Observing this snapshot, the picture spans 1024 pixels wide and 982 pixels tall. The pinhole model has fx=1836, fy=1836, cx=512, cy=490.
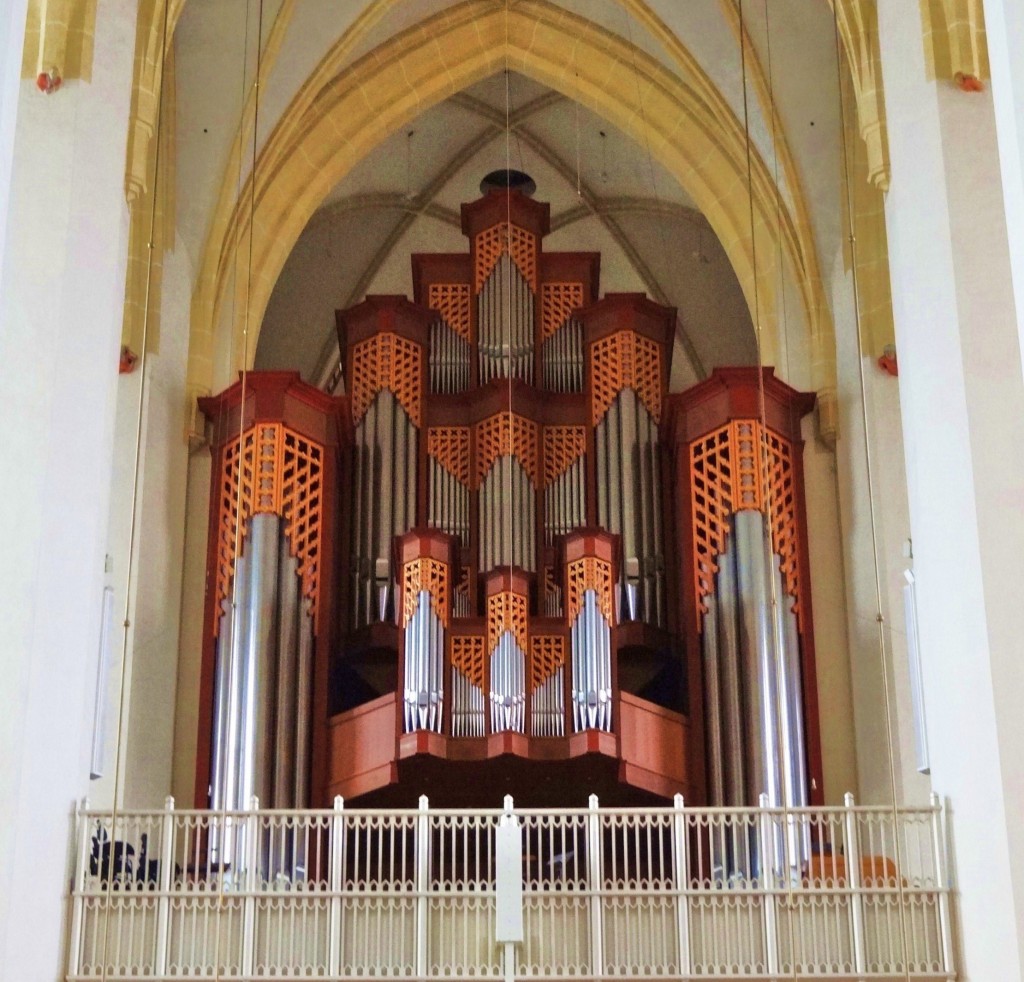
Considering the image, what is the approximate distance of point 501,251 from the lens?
16.1 meters

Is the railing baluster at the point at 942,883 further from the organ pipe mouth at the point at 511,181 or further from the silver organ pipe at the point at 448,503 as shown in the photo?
the organ pipe mouth at the point at 511,181

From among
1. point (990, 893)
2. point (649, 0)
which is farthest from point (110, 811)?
point (649, 0)

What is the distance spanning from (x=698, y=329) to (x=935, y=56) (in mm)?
8240

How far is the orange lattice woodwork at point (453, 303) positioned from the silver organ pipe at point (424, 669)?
10.7ft

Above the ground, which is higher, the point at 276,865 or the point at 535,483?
the point at 535,483

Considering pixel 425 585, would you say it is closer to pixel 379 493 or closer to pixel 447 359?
pixel 379 493

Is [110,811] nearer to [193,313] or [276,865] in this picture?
[276,865]

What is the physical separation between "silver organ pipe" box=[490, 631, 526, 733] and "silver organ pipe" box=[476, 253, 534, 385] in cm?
317

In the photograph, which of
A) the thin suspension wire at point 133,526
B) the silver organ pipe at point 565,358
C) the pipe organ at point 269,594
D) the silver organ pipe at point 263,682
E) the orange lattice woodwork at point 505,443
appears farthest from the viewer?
the silver organ pipe at point 565,358

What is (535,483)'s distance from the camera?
15.2 meters

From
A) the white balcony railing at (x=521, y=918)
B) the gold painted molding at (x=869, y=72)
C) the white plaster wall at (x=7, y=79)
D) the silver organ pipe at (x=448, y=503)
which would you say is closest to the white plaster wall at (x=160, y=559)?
the silver organ pipe at (x=448, y=503)

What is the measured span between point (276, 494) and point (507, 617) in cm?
224

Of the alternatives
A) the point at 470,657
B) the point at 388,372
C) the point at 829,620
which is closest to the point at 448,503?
the point at 388,372

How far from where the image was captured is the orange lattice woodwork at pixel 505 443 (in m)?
15.1
